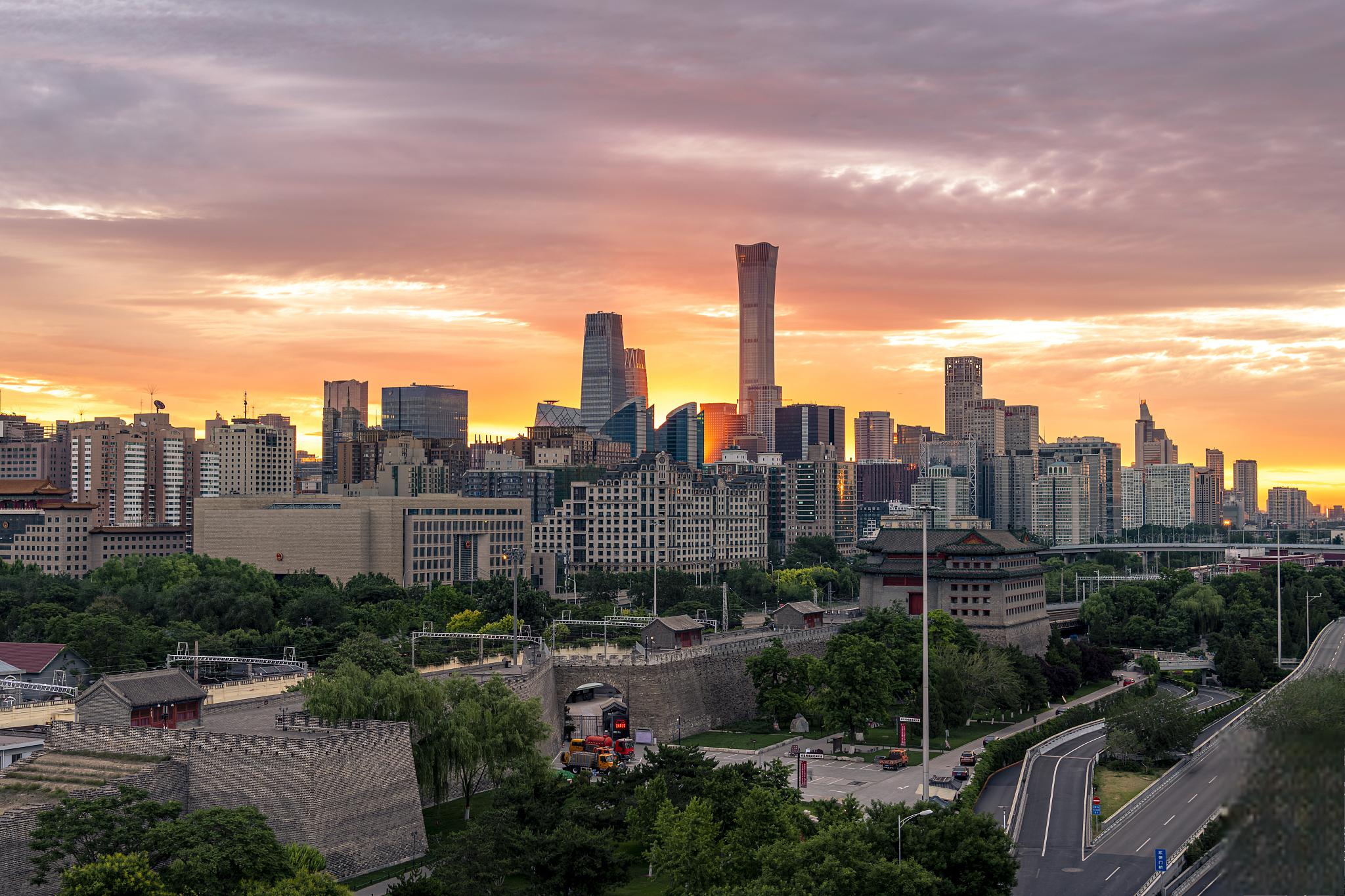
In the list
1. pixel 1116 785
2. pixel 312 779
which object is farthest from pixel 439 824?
pixel 1116 785

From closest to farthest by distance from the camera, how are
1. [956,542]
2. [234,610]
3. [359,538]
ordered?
[234,610] → [956,542] → [359,538]

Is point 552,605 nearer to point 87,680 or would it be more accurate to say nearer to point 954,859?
point 87,680

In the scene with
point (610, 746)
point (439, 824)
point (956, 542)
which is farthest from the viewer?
point (956, 542)

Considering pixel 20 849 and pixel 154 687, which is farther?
pixel 154 687

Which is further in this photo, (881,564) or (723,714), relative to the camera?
(881,564)

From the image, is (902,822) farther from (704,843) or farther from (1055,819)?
(1055,819)

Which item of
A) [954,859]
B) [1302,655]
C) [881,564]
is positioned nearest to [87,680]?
[954,859]
